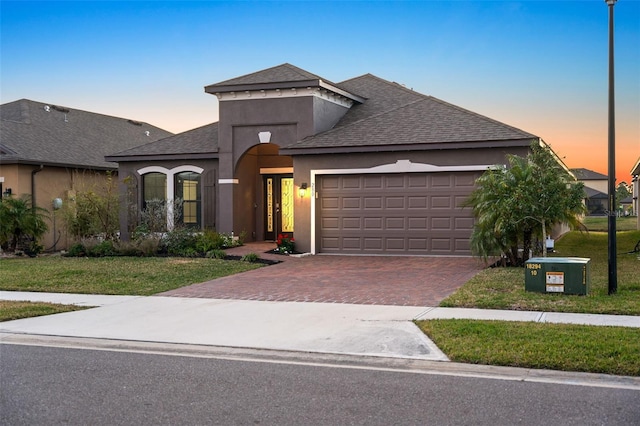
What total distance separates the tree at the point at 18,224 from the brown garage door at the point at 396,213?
9821 millimetres

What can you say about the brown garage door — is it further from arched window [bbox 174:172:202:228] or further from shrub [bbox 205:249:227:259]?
arched window [bbox 174:172:202:228]

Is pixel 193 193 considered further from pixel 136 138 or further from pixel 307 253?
pixel 136 138

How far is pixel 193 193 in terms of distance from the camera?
24.3 meters

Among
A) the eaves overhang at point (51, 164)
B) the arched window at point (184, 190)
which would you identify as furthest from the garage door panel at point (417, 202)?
the eaves overhang at point (51, 164)

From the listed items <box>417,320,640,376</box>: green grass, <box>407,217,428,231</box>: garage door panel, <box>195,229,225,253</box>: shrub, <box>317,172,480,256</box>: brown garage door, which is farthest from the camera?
<box>195,229,225,253</box>: shrub

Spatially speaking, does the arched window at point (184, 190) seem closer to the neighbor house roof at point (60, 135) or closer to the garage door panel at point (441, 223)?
the neighbor house roof at point (60, 135)

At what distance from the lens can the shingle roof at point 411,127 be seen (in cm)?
1941

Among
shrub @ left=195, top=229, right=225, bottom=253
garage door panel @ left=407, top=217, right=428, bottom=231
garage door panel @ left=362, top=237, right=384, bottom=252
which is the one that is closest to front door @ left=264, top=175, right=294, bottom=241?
shrub @ left=195, top=229, right=225, bottom=253

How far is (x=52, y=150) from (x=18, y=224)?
5373 millimetres

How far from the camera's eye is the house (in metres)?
19.6

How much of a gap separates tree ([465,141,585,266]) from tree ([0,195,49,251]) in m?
14.8

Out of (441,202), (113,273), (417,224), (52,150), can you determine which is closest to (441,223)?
(441,202)

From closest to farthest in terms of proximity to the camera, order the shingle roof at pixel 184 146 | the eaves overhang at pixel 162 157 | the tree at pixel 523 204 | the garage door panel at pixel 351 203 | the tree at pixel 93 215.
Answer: the tree at pixel 523 204 → the garage door panel at pixel 351 203 → the tree at pixel 93 215 → the eaves overhang at pixel 162 157 → the shingle roof at pixel 184 146

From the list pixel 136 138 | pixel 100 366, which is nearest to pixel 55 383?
pixel 100 366
